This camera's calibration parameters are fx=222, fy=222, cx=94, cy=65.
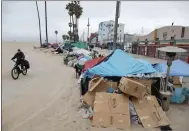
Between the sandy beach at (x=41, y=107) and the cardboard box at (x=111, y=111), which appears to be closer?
the sandy beach at (x=41, y=107)

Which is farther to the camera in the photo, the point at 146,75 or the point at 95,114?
the point at 146,75

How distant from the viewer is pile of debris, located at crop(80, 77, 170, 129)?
19.6 feet

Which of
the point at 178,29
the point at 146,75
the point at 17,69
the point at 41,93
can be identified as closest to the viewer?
the point at 146,75

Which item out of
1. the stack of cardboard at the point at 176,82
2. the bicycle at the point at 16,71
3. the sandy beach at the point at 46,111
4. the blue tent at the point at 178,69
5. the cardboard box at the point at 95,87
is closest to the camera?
the sandy beach at the point at 46,111

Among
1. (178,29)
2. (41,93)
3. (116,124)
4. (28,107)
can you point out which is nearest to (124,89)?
(116,124)

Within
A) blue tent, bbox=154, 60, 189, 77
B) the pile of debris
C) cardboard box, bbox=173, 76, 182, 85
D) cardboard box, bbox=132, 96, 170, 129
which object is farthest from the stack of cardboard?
cardboard box, bbox=132, 96, 170, 129

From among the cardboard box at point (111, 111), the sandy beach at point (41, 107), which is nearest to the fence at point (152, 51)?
the sandy beach at point (41, 107)

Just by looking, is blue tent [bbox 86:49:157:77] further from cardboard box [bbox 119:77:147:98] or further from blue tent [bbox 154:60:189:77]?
cardboard box [bbox 119:77:147:98]

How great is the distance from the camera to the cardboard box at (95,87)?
23.0 ft

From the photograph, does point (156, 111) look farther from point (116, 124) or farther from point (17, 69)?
point (17, 69)

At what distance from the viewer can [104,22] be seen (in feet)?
315

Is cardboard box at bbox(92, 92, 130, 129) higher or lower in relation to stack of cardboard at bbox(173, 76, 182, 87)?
lower

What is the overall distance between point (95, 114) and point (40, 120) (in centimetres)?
152

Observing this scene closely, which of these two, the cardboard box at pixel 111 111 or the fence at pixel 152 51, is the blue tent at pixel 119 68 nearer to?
the cardboard box at pixel 111 111
